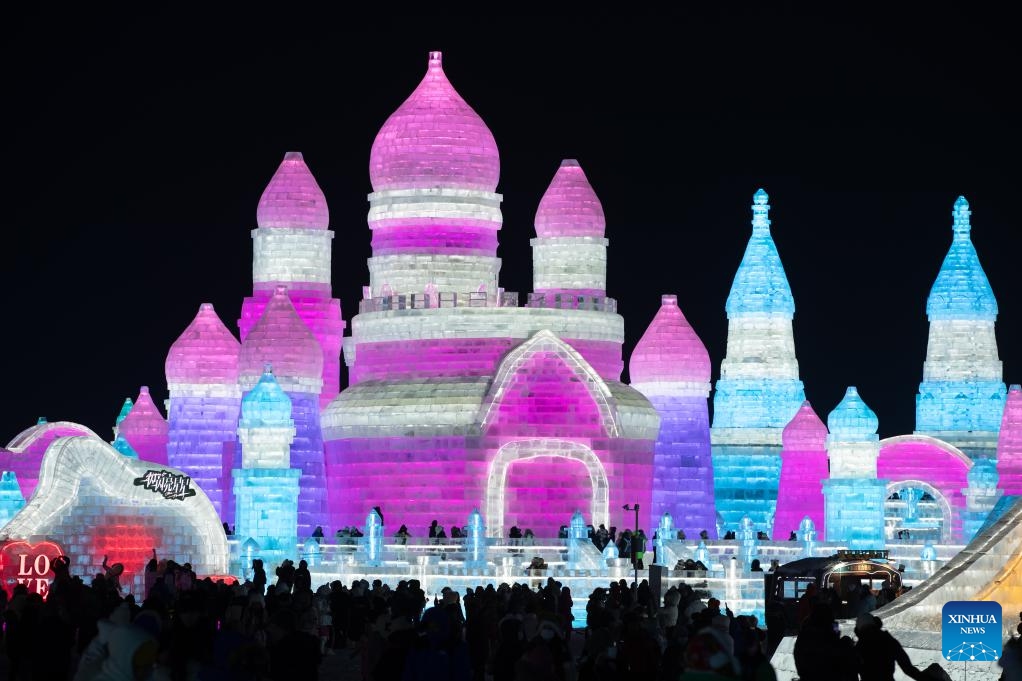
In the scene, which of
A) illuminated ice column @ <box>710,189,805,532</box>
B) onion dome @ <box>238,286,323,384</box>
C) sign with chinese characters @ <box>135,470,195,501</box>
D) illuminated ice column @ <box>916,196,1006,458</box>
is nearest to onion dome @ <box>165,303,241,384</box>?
onion dome @ <box>238,286,323,384</box>

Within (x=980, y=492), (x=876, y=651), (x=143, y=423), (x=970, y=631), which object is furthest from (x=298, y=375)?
(x=876, y=651)

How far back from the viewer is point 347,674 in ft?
108

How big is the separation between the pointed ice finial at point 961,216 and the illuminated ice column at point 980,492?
799cm

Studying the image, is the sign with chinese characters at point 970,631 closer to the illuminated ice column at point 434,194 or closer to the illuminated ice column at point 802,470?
the illuminated ice column at point 434,194

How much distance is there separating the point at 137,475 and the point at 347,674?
1596 centimetres

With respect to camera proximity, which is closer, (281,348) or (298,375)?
(281,348)

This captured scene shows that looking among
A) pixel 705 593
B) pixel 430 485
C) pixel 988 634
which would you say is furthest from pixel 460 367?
pixel 988 634

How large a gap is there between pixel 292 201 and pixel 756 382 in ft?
46.9

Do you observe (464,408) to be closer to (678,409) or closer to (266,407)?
(266,407)

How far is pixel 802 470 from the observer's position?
205 ft

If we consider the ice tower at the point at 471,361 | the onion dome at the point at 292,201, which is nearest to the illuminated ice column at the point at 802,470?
the ice tower at the point at 471,361

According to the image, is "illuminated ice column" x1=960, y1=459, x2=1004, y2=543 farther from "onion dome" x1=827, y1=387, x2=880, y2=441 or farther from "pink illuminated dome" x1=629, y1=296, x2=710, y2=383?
"pink illuminated dome" x1=629, y1=296, x2=710, y2=383

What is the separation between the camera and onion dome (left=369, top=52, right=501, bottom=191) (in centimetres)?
5875

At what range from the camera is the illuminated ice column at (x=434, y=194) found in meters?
58.8
